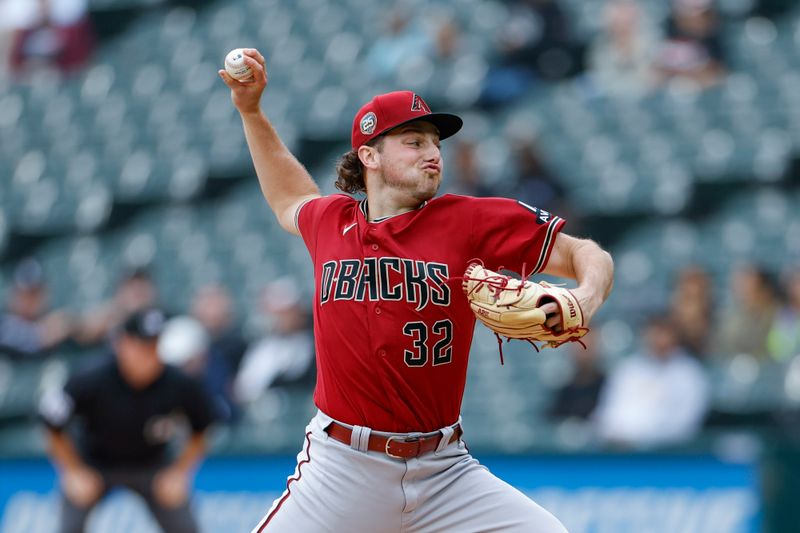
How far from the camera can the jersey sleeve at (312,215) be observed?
4363 millimetres

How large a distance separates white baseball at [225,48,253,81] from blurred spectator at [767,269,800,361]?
510 centimetres

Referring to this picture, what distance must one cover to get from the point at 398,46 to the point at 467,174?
292cm

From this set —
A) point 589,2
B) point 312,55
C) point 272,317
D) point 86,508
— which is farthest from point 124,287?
point 589,2

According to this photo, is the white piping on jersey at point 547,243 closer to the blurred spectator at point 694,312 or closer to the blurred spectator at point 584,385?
the blurred spectator at point 584,385

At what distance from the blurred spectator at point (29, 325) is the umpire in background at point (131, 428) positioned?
12.2ft

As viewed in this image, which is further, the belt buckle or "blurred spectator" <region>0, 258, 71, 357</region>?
"blurred spectator" <region>0, 258, 71, 357</region>

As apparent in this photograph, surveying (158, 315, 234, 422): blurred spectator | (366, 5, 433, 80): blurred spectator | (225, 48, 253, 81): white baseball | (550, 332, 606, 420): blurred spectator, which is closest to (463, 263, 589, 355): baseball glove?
(225, 48, 253, 81): white baseball

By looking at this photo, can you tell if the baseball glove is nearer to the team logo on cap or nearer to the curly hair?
the team logo on cap

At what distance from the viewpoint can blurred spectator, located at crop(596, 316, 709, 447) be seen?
26.7 ft

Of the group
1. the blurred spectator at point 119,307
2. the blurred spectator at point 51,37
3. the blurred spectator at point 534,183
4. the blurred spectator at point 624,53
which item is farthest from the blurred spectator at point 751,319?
the blurred spectator at point 51,37

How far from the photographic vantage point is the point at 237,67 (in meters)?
4.53

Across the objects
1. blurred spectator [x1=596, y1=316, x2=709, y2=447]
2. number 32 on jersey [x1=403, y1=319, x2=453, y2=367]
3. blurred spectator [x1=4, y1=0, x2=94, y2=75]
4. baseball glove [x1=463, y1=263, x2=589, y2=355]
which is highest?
blurred spectator [x1=4, y1=0, x2=94, y2=75]

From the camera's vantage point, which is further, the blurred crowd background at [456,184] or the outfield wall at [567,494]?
the blurred crowd background at [456,184]

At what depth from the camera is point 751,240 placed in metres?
10.3
